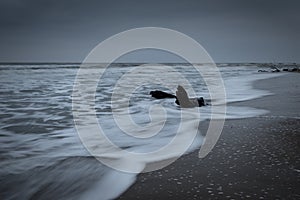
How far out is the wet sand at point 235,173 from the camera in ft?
12.1

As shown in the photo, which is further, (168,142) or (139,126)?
(139,126)

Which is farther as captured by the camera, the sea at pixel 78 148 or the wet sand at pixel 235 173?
the sea at pixel 78 148

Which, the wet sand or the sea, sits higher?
the wet sand

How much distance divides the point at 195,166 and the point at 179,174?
0.45m

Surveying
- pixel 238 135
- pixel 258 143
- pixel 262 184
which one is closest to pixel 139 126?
pixel 238 135

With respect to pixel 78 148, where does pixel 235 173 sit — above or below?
above

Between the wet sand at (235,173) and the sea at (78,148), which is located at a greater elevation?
the wet sand at (235,173)

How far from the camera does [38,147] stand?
6.34m

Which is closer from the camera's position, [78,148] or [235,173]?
[235,173]

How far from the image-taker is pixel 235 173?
434 cm

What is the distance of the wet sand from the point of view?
12.1ft

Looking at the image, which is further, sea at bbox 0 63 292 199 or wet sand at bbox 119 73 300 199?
sea at bbox 0 63 292 199

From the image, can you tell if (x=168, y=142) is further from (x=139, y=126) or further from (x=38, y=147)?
(x=38, y=147)

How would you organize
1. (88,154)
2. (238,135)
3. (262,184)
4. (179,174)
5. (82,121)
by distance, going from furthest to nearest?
(82,121) < (238,135) < (88,154) < (179,174) < (262,184)
